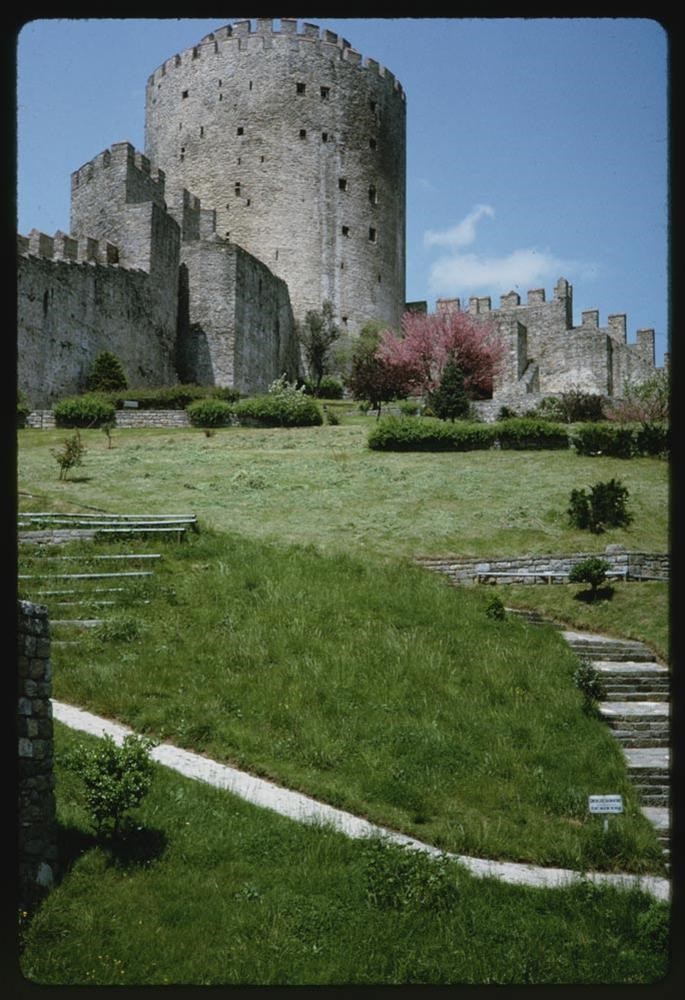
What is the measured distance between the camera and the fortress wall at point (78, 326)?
32.6 m

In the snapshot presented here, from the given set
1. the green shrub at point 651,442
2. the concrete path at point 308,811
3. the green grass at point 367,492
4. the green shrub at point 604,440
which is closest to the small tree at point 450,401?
the green grass at point 367,492

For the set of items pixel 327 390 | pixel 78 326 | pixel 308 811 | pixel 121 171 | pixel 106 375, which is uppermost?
pixel 121 171

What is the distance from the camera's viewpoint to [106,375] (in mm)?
35875

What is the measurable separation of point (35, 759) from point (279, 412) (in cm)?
2455

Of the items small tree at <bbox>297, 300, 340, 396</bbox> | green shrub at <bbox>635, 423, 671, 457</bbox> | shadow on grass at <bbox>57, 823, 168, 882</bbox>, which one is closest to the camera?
shadow on grass at <bbox>57, 823, 168, 882</bbox>

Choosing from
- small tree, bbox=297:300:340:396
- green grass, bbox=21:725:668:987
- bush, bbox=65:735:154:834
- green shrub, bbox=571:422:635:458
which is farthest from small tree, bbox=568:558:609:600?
small tree, bbox=297:300:340:396

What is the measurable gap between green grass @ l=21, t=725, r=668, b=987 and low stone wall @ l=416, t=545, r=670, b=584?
7.26 metres

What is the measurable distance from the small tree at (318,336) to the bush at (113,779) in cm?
4315

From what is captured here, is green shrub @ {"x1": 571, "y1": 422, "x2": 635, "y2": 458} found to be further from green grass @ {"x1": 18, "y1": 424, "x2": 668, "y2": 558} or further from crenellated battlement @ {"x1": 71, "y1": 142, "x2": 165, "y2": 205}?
crenellated battlement @ {"x1": 71, "y1": 142, "x2": 165, "y2": 205}

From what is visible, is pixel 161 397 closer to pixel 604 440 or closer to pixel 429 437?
pixel 429 437

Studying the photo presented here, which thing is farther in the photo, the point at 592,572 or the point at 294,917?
the point at 592,572

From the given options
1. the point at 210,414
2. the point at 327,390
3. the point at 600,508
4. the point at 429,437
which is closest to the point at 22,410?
the point at 210,414

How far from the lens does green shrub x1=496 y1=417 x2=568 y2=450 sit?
2498cm

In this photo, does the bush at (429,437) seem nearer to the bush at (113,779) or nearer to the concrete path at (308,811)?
the concrete path at (308,811)
